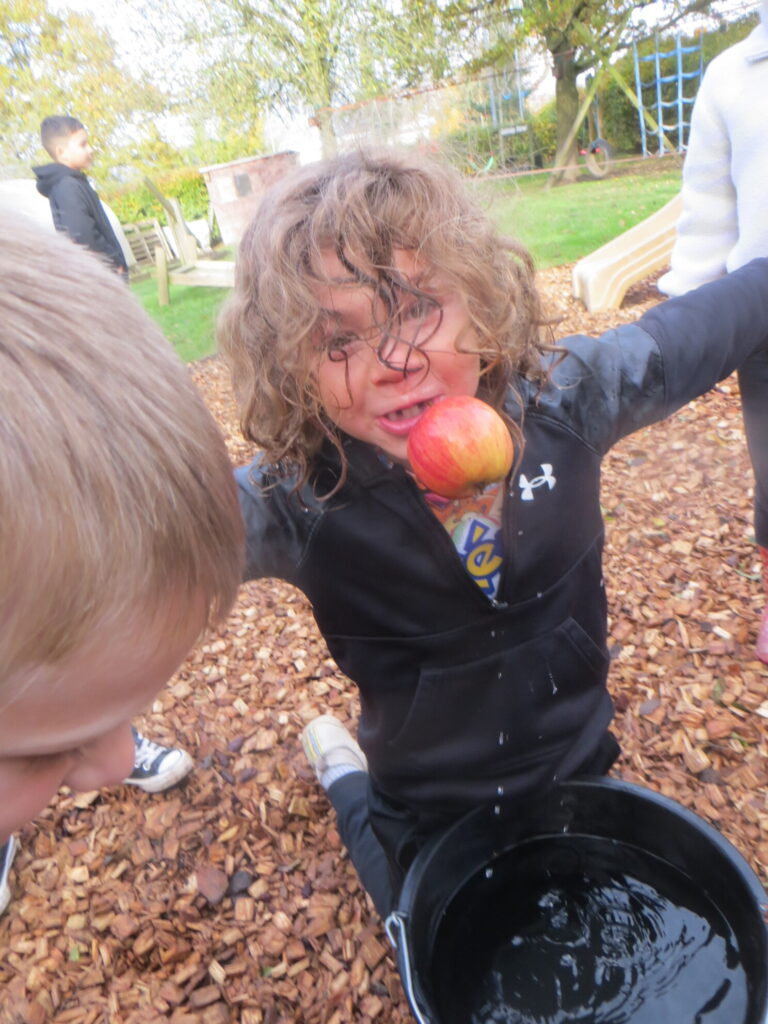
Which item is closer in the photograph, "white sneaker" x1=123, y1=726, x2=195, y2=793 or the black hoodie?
"white sneaker" x1=123, y1=726, x2=195, y2=793

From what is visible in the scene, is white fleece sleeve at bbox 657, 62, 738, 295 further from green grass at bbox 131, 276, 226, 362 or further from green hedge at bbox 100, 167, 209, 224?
green hedge at bbox 100, 167, 209, 224

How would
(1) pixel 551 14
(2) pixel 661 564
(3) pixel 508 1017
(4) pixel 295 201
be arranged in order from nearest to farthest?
(4) pixel 295 201 → (3) pixel 508 1017 → (2) pixel 661 564 → (1) pixel 551 14

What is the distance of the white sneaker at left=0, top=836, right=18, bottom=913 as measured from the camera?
2.27 m

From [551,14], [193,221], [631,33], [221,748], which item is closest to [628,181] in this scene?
[551,14]

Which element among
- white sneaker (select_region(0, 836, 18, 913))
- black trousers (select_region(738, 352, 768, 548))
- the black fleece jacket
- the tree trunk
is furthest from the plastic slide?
the tree trunk

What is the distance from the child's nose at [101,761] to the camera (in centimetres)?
89

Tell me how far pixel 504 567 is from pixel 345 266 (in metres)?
0.69

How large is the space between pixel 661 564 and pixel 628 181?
12.4 metres

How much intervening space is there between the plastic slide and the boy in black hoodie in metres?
3.73

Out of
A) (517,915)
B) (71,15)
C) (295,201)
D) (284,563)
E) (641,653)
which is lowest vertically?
(641,653)

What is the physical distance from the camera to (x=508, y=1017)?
5.30ft

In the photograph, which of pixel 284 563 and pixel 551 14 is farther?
pixel 551 14

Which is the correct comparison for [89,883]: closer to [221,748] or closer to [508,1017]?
[221,748]

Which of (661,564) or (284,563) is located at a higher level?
(284,563)
